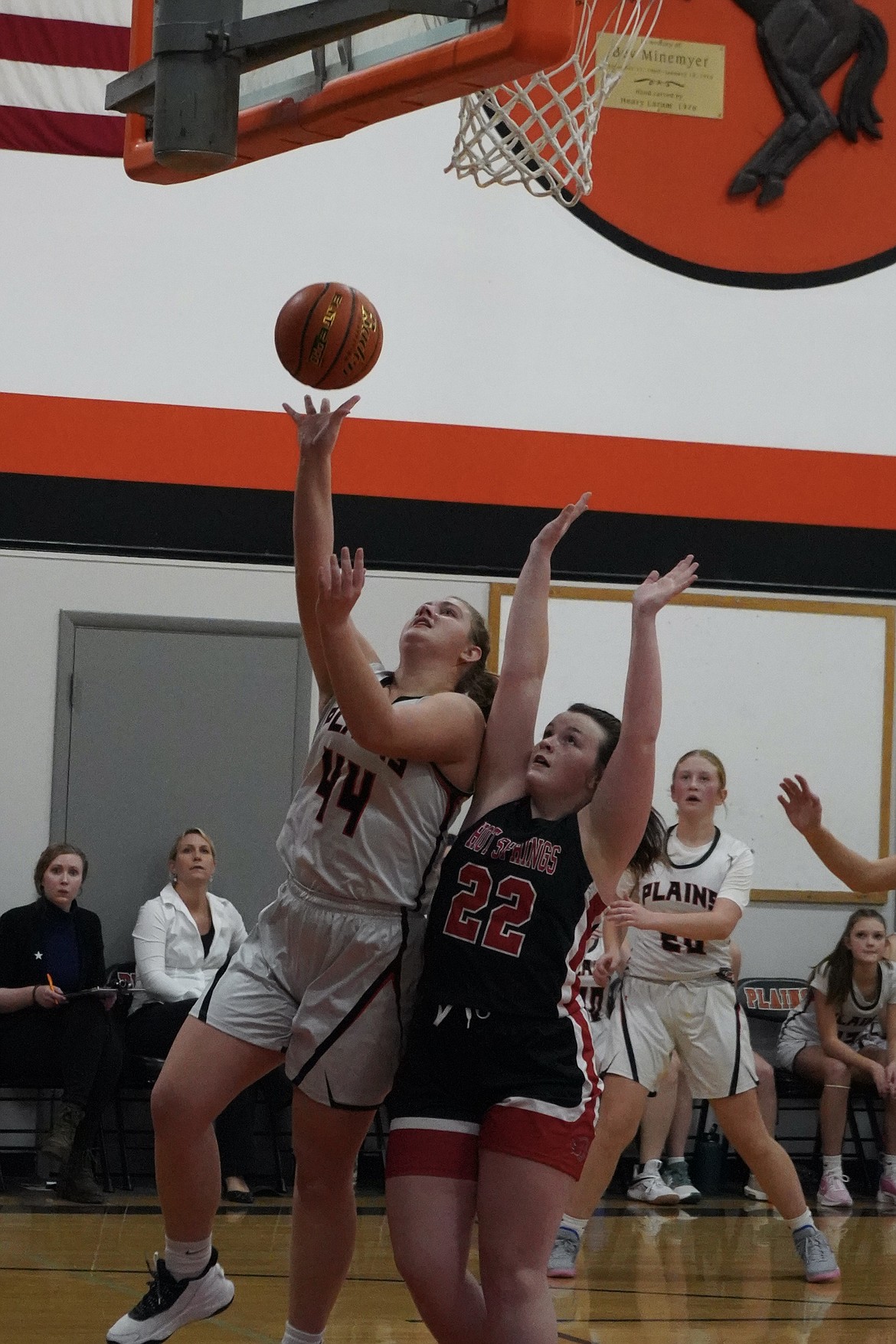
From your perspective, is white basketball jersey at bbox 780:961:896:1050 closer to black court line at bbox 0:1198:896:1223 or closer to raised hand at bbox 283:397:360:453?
black court line at bbox 0:1198:896:1223

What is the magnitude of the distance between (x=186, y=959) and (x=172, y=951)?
8cm

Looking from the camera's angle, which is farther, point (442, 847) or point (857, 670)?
point (857, 670)

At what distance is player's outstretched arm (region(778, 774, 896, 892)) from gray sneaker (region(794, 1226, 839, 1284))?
1842 mm

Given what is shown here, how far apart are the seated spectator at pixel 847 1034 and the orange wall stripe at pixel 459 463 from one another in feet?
8.22

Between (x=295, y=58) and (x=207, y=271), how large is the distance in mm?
4874

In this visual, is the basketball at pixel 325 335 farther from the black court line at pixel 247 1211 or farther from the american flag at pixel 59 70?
the american flag at pixel 59 70

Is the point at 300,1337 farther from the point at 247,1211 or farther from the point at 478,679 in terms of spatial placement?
the point at 247,1211

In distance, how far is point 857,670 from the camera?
973cm

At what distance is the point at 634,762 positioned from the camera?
12.4 feet

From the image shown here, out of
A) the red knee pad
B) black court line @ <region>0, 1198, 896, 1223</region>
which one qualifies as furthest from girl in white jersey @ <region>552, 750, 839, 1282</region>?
the red knee pad

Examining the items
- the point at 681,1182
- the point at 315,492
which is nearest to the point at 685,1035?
the point at 681,1182

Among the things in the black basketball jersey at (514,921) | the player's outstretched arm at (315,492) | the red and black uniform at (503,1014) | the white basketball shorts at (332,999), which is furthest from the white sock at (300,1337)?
the player's outstretched arm at (315,492)

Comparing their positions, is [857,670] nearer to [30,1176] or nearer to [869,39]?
[869,39]

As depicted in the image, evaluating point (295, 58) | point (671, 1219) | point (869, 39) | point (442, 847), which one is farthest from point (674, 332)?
point (442, 847)
